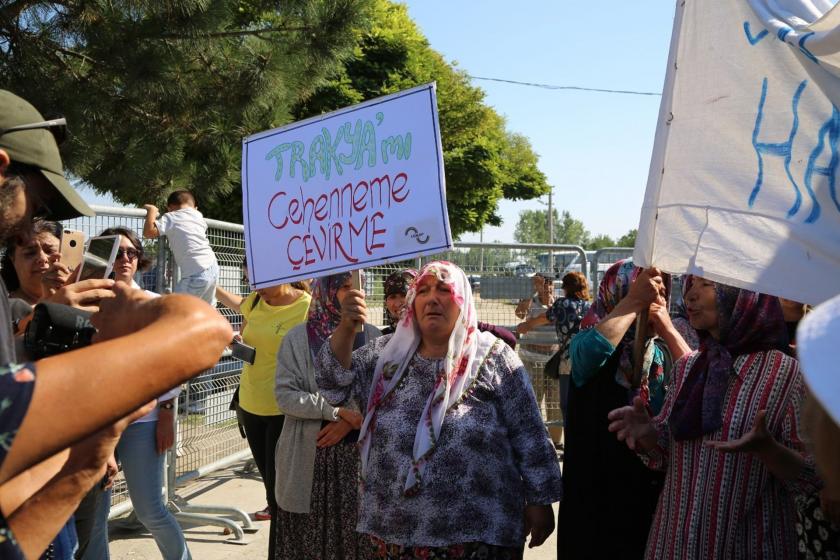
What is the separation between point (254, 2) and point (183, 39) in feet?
3.64

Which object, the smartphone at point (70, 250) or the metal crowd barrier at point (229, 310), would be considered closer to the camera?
the smartphone at point (70, 250)

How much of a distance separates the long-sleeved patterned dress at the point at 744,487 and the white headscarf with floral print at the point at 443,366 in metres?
0.97

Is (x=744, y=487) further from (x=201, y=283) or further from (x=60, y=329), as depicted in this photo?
(x=201, y=283)

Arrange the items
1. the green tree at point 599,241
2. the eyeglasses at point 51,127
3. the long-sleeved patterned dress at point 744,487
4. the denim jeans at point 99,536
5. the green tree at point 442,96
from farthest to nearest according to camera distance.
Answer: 1. the green tree at point 599,241
2. the green tree at point 442,96
3. the denim jeans at point 99,536
4. the long-sleeved patterned dress at point 744,487
5. the eyeglasses at point 51,127

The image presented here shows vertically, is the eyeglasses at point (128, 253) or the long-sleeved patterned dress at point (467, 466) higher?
the eyeglasses at point (128, 253)

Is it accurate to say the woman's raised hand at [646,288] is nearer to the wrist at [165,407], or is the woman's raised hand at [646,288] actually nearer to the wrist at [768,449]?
the wrist at [768,449]

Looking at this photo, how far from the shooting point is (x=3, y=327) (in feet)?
4.72

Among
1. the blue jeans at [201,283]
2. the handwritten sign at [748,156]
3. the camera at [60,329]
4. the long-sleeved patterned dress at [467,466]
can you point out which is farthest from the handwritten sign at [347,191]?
the blue jeans at [201,283]

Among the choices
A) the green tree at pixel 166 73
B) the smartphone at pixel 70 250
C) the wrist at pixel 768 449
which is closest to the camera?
the wrist at pixel 768 449

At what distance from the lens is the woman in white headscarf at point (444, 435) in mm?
3309

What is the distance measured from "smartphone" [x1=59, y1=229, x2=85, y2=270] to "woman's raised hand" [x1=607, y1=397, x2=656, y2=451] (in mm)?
2477

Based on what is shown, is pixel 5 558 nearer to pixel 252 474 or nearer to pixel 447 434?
pixel 447 434

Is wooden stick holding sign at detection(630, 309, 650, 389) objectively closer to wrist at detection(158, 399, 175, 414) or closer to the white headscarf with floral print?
the white headscarf with floral print

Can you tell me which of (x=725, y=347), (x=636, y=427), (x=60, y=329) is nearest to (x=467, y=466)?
(x=636, y=427)
